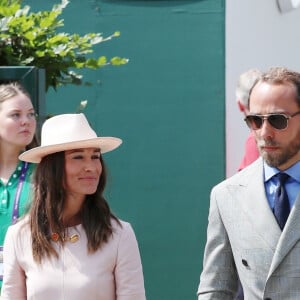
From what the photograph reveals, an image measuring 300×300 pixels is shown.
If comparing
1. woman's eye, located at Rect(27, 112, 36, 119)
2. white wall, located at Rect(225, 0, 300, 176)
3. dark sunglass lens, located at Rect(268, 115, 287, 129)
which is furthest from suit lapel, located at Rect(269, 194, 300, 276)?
white wall, located at Rect(225, 0, 300, 176)

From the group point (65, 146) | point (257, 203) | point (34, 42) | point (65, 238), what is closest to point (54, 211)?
point (65, 238)

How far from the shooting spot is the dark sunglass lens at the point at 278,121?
3.54 metres

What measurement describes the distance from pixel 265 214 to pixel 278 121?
0.34m

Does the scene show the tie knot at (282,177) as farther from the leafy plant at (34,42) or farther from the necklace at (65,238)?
the leafy plant at (34,42)

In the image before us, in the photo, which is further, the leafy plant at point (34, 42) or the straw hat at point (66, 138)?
the leafy plant at point (34, 42)

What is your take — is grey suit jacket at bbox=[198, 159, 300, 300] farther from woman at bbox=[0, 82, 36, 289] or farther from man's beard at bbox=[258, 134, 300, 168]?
woman at bbox=[0, 82, 36, 289]

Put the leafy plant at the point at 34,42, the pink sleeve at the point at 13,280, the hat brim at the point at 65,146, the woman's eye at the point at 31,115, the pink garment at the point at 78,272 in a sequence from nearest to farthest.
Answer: the pink garment at the point at 78,272 → the pink sleeve at the point at 13,280 → the hat brim at the point at 65,146 → the woman's eye at the point at 31,115 → the leafy plant at the point at 34,42

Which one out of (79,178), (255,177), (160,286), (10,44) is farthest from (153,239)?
(255,177)

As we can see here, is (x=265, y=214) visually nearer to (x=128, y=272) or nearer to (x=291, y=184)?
(x=291, y=184)

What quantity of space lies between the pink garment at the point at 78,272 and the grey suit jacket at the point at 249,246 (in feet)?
1.36

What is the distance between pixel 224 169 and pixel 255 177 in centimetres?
367

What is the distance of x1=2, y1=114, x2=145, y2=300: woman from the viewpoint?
13.3ft

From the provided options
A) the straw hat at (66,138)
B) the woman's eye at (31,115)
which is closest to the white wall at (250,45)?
the woman's eye at (31,115)

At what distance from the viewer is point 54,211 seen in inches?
165
